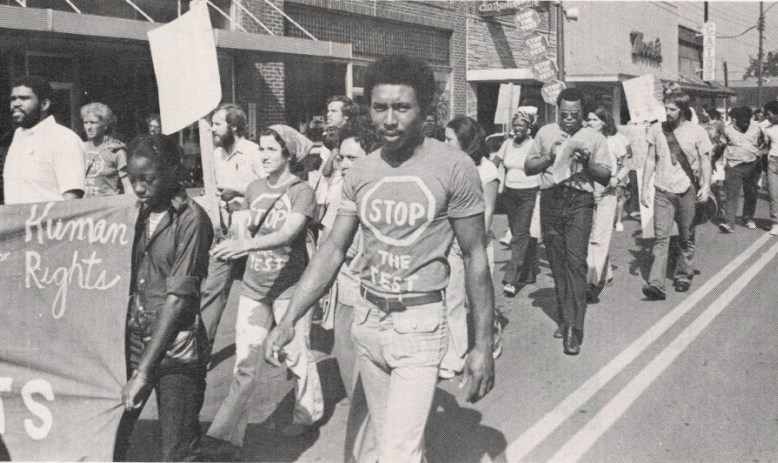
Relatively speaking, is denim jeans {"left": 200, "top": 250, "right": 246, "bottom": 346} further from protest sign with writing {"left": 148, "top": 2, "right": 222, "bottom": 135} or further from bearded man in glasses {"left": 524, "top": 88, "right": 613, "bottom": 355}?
bearded man in glasses {"left": 524, "top": 88, "right": 613, "bottom": 355}

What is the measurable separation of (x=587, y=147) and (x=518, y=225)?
84.6 inches

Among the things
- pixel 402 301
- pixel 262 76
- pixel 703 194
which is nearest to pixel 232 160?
pixel 402 301

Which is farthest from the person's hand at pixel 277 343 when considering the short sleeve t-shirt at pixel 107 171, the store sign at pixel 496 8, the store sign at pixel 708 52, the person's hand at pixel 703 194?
the store sign at pixel 708 52

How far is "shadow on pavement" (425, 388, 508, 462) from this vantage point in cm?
450

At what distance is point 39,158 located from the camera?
4.83 m

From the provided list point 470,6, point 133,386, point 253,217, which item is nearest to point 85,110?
point 253,217

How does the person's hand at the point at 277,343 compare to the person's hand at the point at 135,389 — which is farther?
the person's hand at the point at 135,389

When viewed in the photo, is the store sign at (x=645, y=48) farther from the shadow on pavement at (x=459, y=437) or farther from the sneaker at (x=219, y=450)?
the sneaker at (x=219, y=450)

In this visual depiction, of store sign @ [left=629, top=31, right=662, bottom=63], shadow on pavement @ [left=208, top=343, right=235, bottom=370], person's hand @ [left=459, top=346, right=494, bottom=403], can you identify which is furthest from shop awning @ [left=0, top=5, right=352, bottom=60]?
store sign @ [left=629, top=31, right=662, bottom=63]

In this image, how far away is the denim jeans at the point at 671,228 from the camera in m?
8.36

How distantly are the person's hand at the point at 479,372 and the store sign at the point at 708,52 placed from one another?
39.7 metres

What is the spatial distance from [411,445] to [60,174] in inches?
113

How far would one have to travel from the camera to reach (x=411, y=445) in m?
3.13

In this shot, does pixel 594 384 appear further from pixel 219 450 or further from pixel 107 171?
pixel 107 171
